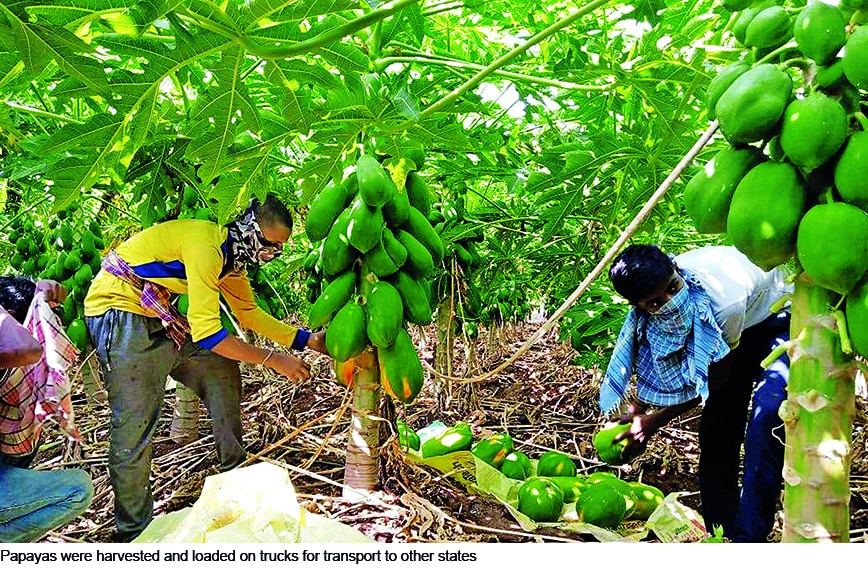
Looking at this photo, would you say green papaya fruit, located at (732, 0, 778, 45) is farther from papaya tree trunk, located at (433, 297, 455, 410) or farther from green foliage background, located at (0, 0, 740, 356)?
papaya tree trunk, located at (433, 297, 455, 410)

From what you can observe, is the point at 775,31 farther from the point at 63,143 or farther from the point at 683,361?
the point at 683,361

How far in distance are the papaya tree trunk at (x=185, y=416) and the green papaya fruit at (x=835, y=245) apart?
3315mm

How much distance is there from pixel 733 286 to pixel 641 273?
52 cm

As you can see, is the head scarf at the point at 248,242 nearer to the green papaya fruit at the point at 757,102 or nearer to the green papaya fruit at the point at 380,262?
the green papaya fruit at the point at 380,262

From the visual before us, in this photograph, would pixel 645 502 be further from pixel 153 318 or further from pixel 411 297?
pixel 153 318

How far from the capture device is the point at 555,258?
12.9ft

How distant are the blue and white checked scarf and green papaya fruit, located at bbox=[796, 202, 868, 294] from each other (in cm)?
162

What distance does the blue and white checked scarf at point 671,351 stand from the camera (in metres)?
2.45

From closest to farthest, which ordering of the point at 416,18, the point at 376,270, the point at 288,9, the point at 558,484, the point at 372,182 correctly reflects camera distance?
the point at 288,9 → the point at 372,182 → the point at 416,18 → the point at 376,270 → the point at 558,484

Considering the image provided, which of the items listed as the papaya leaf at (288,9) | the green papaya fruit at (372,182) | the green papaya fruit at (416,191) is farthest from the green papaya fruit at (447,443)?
the papaya leaf at (288,9)

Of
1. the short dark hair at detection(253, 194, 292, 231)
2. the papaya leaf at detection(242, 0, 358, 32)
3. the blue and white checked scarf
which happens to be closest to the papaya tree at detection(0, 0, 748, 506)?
the papaya leaf at detection(242, 0, 358, 32)

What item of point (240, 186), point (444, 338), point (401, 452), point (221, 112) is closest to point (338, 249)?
point (240, 186)

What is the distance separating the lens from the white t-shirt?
8.45 feet

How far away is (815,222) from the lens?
2.75 feet
